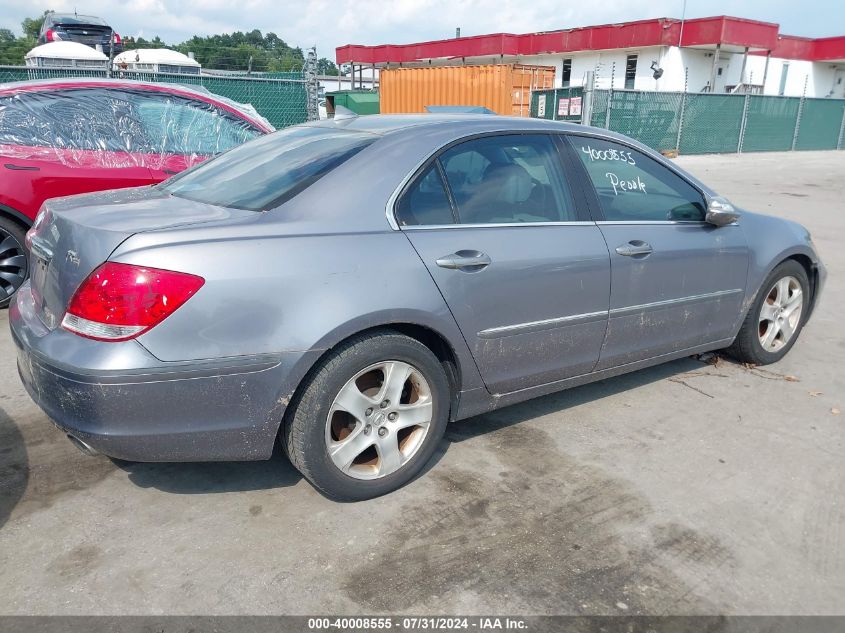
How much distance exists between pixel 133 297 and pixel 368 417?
40.7 inches

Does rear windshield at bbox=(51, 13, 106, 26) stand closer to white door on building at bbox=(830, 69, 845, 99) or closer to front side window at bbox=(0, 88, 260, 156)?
front side window at bbox=(0, 88, 260, 156)

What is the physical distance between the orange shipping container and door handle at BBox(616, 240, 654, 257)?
16.4 m

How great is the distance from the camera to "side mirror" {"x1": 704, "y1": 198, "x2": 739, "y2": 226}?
13.1 feet

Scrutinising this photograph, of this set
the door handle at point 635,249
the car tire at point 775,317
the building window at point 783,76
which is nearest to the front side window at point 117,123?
the door handle at point 635,249

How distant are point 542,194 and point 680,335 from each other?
1.28m

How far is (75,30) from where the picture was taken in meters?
20.3

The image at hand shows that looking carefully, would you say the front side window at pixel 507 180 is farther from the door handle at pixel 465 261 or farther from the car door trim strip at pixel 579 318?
the car door trim strip at pixel 579 318

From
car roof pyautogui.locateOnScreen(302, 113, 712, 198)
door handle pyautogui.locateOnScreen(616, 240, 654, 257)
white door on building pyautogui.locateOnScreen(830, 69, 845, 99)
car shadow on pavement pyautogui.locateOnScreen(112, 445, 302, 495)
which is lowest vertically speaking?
car shadow on pavement pyautogui.locateOnScreen(112, 445, 302, 495)

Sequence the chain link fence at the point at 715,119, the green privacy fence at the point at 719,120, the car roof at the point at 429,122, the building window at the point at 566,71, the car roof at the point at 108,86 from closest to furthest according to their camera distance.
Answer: the car roof at the point at 429,122 → the car roof at the point at 108,86 → the chain link fence at the point at 715,119 → the green privacy fence at the point at 719,120 → the building window at the point at 566,71

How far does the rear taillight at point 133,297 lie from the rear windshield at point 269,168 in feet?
1.85

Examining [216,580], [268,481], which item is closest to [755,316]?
[268,481]

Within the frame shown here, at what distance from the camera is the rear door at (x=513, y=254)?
3.05m

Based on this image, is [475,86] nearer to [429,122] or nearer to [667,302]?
[667,302]

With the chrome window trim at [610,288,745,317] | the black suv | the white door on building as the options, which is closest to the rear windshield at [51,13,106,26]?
the black suv
